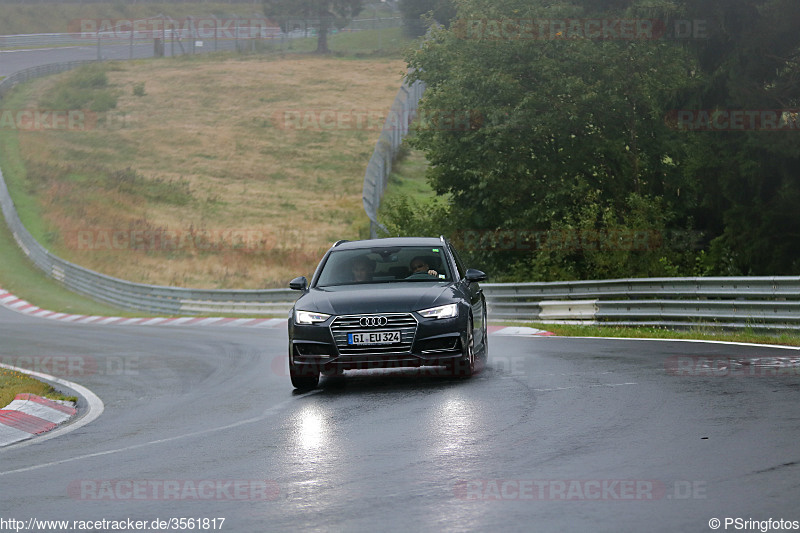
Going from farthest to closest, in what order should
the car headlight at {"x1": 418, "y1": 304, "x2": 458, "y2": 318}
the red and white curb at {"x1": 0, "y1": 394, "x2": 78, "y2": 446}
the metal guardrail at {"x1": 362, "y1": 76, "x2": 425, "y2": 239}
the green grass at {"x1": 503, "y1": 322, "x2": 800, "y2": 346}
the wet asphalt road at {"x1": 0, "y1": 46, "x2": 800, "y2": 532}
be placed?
the metal guardrail at {"x1": 362, "y1": 76, "x2": 425, "y2": 239}
the green grass at {"x1": 503, "y1": 322, "x2": 800, "y2": 346}
the car headlight at {"x1": 418, "y1": 304, "x2": 458, "y2": 318}
the red and white curb at {"x1": 0, "y1": 394, "x2": 78, "y2": 446}
the wet asphalt road at {"x1": 0, "y1": 46, "x2": 800, "y2": 532}

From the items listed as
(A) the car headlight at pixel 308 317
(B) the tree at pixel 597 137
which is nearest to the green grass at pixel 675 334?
(B) the tree at pixel 597 137

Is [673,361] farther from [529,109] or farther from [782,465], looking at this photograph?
[529,109]

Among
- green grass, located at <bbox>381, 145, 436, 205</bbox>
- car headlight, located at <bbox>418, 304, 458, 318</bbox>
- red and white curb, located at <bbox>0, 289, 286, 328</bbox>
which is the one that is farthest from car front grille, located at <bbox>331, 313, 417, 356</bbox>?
green grass, located at <bbox>381, 145, 436, 205</bbox>

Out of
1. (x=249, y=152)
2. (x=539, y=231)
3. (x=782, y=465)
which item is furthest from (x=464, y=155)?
(x=249, y=152)

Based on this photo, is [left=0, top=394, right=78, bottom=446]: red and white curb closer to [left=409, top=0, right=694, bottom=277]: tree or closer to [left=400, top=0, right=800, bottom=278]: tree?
[left=400, top=0, right=800, bottom=278]: tree

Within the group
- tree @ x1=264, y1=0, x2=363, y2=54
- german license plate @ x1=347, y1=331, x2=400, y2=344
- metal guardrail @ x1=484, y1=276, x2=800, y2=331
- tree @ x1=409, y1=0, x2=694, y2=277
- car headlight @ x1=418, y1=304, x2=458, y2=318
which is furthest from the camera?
tree @ x1=264, y1=0, x2=363, y2=54

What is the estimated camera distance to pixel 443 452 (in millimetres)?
8750

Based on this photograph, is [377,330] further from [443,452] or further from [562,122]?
[562,122]

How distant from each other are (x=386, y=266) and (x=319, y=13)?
92.3 metres

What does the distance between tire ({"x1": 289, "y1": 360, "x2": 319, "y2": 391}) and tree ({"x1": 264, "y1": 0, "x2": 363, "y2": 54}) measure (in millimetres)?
92948

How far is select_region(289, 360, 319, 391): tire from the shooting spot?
13.2 meters

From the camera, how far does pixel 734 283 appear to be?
61.8 feet

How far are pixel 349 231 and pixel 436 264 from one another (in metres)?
38.4

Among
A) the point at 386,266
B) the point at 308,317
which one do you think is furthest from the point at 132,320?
the point at 308,317
